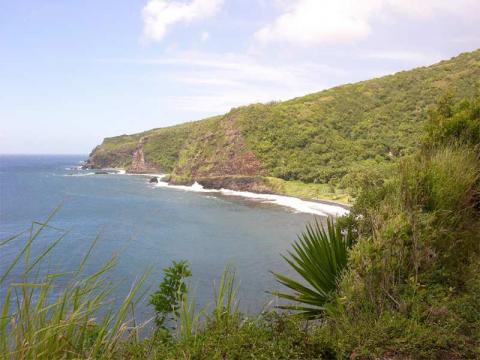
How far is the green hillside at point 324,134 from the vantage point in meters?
60.0

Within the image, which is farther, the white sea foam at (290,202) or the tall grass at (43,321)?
the white sea foam at (290,202)

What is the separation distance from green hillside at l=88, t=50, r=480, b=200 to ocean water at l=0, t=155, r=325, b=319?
9173mm

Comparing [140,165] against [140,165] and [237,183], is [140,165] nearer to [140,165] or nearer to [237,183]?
[140,165]

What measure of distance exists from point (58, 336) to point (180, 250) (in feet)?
91.0

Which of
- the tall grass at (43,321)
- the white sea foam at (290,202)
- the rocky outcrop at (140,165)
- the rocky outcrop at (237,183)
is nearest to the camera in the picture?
the tall grass at (43,321)

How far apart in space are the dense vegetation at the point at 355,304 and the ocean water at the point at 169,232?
20.3 feet

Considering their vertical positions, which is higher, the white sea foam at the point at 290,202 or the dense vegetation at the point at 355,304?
the dense vegetation at the point at 355,304

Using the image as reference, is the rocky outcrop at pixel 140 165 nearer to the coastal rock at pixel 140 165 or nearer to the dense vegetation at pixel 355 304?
the coastal rock at pixel 140 165

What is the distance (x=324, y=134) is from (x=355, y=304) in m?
68.1

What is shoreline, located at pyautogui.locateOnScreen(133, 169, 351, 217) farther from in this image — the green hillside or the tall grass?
the tall grass

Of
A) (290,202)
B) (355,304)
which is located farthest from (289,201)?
(355,304)

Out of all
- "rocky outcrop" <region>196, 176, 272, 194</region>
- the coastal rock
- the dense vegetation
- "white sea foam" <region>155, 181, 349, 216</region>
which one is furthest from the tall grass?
the coastal rock

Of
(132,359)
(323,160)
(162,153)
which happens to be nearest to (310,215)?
(323,160)

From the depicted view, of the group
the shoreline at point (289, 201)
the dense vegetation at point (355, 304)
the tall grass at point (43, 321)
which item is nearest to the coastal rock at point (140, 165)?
the shoreline at point (289, 201)
